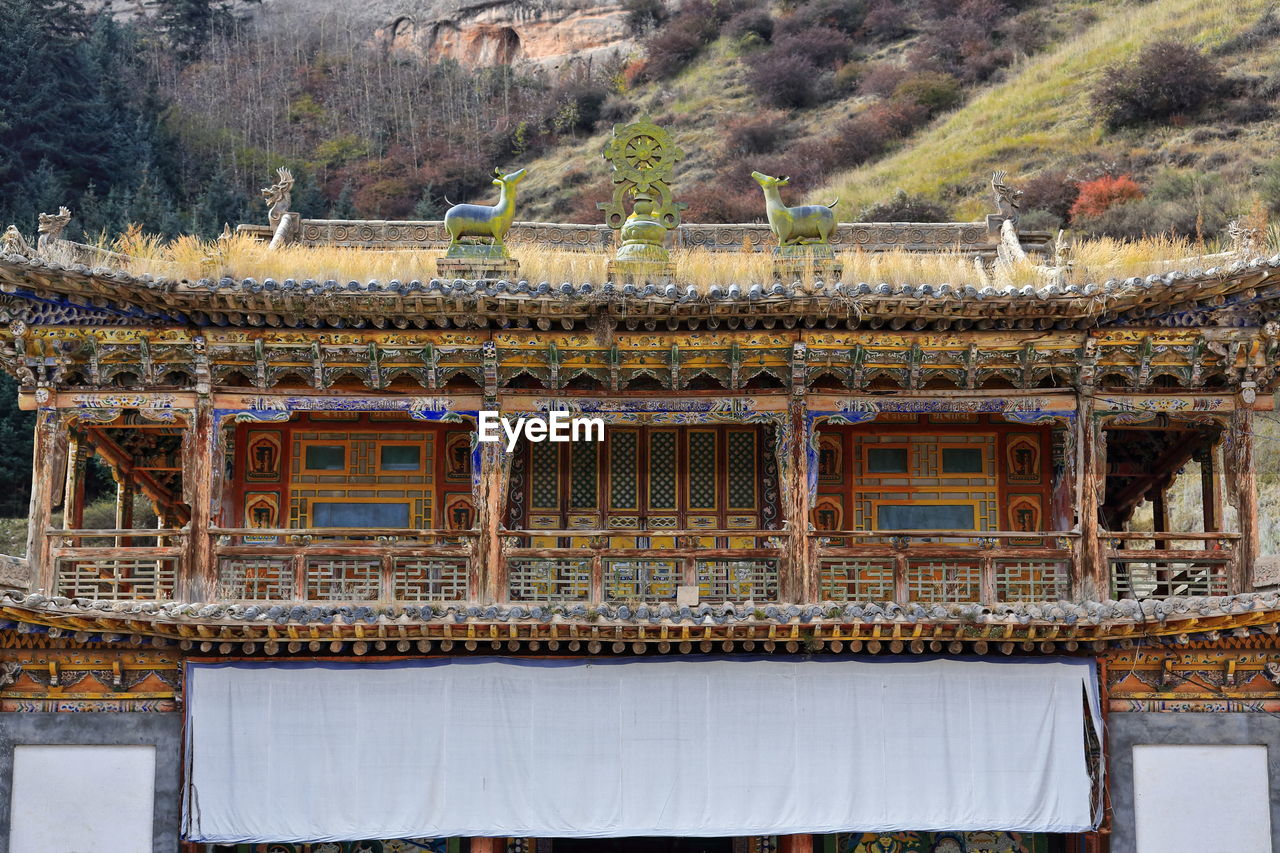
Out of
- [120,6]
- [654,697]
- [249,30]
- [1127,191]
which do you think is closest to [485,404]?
[654,697]

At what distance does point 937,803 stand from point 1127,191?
28.4 m

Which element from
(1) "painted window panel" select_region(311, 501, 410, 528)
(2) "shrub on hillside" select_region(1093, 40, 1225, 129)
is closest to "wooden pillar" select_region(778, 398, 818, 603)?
(1) "painted window panel" select_region(311, 501, 410, 528)

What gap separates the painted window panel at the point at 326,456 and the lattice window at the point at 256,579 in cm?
111

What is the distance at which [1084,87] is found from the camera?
43969 mm

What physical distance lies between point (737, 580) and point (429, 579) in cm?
300

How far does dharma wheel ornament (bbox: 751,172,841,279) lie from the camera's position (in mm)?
14852

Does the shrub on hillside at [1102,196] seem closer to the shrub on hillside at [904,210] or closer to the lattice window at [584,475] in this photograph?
the shrub on hillside at [904,210]

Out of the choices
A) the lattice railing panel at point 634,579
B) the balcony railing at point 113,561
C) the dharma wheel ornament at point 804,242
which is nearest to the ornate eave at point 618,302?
the dharma wheel ornament at point 804,242

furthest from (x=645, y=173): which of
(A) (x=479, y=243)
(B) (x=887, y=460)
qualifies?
(B) (x=887, y=460)

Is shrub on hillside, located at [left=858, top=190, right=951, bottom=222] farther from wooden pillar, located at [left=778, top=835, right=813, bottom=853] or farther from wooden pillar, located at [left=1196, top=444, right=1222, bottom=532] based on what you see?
wooden pillar, located at [left=778, top=835, right=813, bottom=853]

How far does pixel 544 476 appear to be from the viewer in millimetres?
15500

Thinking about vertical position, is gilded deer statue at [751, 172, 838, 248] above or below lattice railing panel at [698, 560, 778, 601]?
above

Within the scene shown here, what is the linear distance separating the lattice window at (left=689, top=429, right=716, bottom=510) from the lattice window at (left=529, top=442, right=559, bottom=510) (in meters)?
1.45

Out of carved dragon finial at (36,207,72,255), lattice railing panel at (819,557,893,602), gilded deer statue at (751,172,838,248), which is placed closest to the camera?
carved dragon finial at (36,207,72,255)
